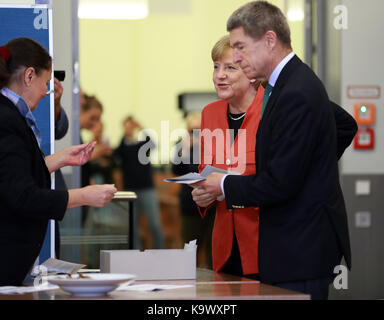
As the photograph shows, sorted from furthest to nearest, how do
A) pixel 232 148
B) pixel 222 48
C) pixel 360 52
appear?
pixel 360 52 → pixel 222 48 → pixel 232 148

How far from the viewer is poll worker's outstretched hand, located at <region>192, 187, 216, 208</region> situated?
2.89 m

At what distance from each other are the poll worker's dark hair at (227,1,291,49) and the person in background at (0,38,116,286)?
2.37 ft

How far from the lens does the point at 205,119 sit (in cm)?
336

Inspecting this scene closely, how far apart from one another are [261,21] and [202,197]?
69cm

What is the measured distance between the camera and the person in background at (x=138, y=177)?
682cm

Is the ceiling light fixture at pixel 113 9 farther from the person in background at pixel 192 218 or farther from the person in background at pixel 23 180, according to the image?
the person in background at pixel 23 180

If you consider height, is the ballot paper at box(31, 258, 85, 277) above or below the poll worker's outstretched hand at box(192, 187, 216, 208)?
below

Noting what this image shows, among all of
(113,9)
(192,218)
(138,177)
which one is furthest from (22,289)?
(113,9)

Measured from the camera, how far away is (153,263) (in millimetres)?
2646

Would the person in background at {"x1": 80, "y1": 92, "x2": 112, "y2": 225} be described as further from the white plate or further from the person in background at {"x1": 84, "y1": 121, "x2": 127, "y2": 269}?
the white plate

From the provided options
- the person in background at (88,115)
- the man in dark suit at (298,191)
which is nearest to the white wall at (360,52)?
the person in background at (88,115)

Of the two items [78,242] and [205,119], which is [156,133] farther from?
[205,119]

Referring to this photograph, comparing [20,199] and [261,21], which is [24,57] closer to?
[20,199]

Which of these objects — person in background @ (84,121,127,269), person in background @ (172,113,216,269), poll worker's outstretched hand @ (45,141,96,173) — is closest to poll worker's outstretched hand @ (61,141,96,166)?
poll worker's outstretched hand @ (45,141,96,173)
